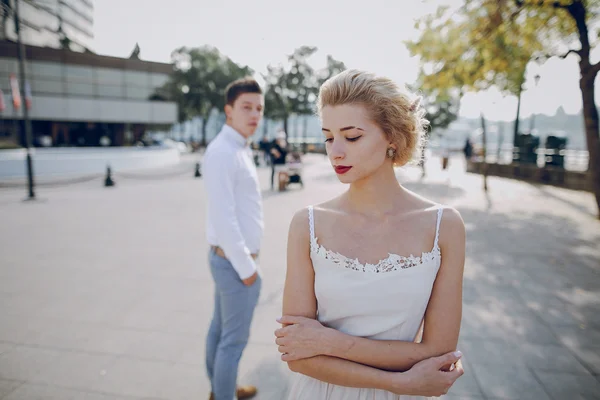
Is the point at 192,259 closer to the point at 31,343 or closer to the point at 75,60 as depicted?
the point at 31,343

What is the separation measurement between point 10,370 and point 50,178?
18165 mm

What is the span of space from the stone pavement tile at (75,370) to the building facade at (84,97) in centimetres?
4101

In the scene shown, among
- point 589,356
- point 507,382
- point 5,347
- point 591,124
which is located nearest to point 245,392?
point 507,382

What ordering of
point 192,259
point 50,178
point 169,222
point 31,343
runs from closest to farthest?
1. point 31,343
2. point 192,259
3. point 169,222
4. point 50,178

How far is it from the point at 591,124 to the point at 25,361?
349 inches

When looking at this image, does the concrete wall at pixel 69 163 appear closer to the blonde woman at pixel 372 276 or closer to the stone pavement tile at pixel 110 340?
the stone pavement tile at pixel 110 340

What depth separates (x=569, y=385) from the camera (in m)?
3.13

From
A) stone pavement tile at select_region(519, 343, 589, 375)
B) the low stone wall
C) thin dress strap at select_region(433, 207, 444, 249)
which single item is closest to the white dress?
thin dress strap at select_region(433, 207, 444, 249)

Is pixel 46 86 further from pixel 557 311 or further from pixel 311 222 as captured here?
pixel 311 222

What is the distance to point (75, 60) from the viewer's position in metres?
40.2

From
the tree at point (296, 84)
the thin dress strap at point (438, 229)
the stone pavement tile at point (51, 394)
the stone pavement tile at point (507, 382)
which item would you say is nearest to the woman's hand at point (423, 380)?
the thin dress strap at point (438, 229)

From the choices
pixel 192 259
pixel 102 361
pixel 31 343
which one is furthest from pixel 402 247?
pixel 192 259

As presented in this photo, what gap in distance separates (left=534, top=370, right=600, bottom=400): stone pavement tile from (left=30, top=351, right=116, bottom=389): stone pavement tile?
145 inches

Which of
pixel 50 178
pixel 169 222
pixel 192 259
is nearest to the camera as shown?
pixel 192 259
